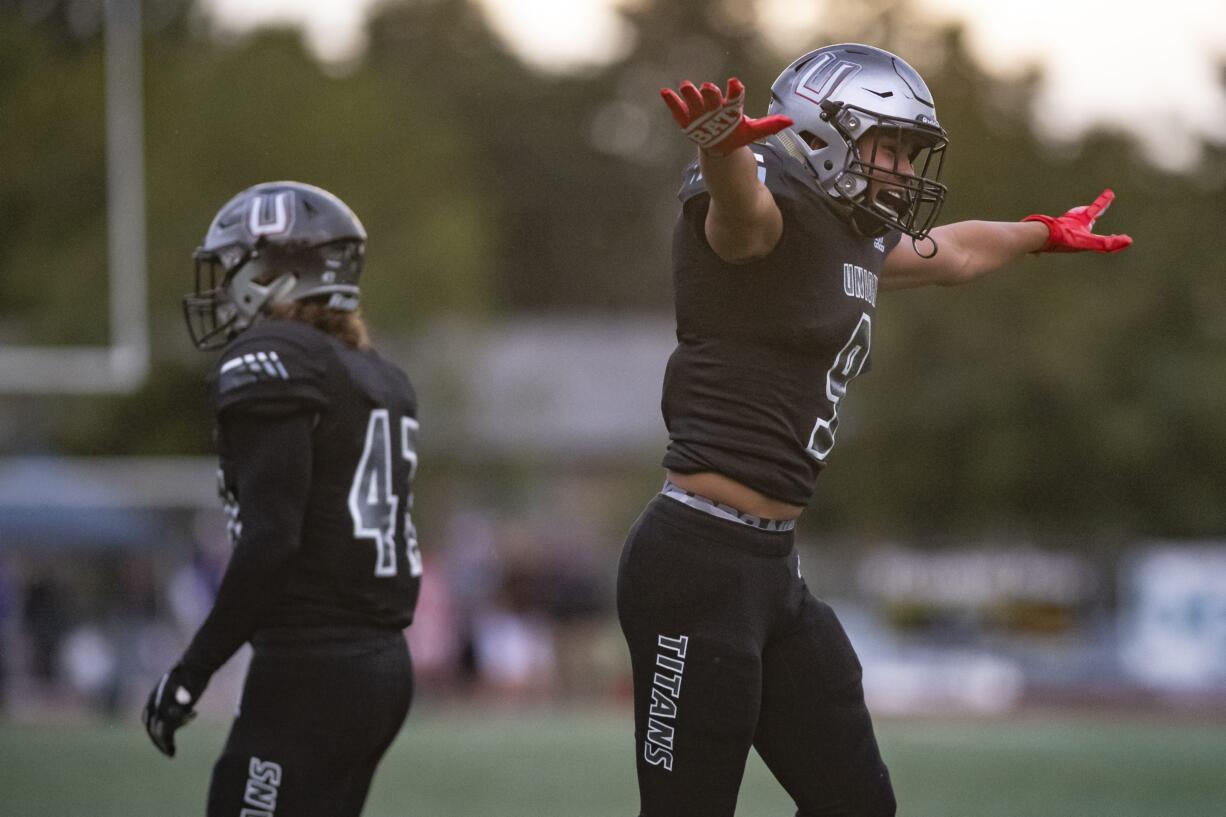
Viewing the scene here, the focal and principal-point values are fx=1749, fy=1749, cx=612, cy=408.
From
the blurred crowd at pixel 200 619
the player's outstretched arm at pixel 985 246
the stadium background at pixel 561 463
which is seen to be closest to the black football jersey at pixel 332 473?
the player's outstretched arm at pixel 985 246

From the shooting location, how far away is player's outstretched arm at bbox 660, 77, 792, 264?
10.7ft

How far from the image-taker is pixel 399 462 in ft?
13.5

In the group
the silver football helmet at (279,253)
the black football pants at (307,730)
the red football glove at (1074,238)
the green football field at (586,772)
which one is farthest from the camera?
the green football field at (586,772)

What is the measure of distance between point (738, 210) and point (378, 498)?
3.79 feet

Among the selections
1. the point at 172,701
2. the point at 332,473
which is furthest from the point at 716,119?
the point at 172,701

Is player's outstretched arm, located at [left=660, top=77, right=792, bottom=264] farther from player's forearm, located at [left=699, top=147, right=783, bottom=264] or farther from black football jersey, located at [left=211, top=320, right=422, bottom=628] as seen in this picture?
black football jersey, located at [left=211, top=320, right=422, bottom=628]

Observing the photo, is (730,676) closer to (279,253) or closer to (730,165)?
(730,165)

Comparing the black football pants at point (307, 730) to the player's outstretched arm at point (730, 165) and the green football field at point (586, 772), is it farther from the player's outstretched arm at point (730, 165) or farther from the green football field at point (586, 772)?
the green football field at point (586, 772)

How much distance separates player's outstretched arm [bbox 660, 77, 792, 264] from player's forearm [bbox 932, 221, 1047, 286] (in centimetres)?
95

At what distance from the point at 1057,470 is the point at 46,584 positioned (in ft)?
40.6

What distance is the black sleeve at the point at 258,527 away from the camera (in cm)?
377

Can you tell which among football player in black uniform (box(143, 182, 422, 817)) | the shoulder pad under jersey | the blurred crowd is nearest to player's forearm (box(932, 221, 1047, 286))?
football player in black uniform (box(143, 182, 422, 817))

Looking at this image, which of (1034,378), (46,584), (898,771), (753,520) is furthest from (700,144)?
(1034,378)

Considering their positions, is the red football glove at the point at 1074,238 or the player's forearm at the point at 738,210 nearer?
the player's forearm at the point at 738,210
